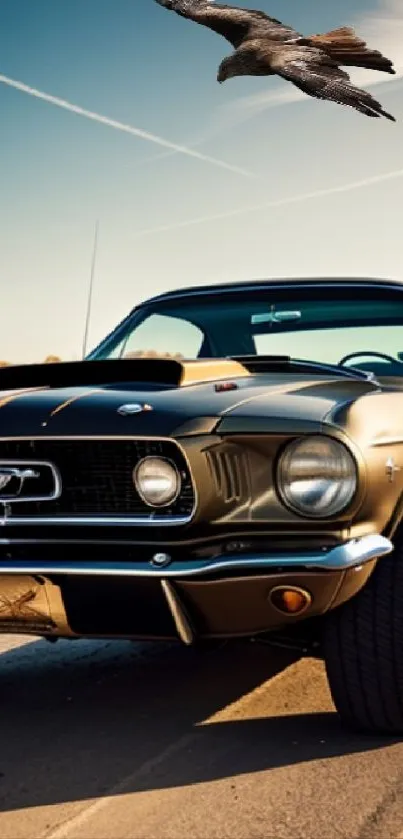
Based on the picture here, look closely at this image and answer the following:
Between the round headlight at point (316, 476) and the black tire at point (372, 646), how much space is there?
0.28 meters

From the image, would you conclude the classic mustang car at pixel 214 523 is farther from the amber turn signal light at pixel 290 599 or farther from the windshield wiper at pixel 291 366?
the windshield wiper at pixel 291 366

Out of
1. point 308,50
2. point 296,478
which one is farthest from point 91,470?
point 308,50

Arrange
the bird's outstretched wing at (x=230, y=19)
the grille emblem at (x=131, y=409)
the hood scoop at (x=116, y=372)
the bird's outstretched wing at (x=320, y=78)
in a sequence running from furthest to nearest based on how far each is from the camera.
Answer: the bird's outstretched wing at (x=230, y=19) < the bird's outstretched wing at (x=320, y=78) < the hood scoop at (x=116, y=372) < the grille emblem at (x=131, y=409)

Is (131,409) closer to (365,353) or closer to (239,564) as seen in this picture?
(239,564)

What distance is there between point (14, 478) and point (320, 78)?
579cm

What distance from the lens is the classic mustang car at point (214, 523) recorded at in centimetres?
342

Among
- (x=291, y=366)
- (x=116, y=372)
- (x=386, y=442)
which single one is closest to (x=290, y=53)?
(x=291, y=366)

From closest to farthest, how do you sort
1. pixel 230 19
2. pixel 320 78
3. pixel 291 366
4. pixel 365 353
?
pixel 291 366 → pixel 365 353 → pixel 320 78 → pixel 230 19

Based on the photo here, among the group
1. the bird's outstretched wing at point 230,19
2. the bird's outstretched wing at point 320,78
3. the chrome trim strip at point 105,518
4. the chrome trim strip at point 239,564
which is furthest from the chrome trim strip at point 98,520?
the bird's outstretched wing at point 230,19

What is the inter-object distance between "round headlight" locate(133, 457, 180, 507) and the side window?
1.93m

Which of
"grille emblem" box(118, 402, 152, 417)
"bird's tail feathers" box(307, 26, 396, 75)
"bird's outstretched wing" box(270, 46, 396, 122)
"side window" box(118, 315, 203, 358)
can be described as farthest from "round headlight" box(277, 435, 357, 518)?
"bird's tail feathers" box(307, 26, 396, 75)

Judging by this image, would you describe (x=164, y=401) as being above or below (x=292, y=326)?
below

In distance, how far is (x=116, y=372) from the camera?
13.7 feet

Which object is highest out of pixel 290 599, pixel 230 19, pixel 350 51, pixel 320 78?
pixel 230 19
